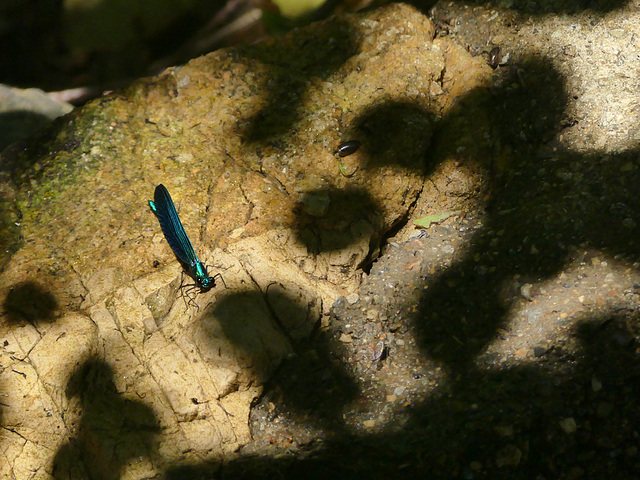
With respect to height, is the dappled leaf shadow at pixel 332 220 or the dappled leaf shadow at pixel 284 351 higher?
the dappled leaf shadow at pixel 332 220

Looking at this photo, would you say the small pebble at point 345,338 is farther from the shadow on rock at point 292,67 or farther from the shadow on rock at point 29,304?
the shadow on rock at point 29,304

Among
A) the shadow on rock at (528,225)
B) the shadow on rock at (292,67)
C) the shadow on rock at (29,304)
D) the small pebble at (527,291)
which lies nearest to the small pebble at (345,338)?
the shadow on rock at (528,225)

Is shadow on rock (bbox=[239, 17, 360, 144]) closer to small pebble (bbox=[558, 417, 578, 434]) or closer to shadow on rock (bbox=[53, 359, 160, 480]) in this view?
shadow on rock (bbox=[53, 359, 160, 480])

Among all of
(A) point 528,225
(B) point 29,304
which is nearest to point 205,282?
(B) point 29,304

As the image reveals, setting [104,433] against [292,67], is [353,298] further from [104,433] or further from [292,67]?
[292,67]

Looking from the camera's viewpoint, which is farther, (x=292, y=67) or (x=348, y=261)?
(x=292, y=67)

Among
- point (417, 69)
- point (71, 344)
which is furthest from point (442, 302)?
point (71, 344)

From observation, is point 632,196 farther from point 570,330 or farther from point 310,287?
point 310,287
